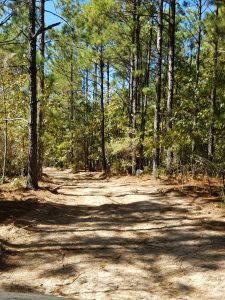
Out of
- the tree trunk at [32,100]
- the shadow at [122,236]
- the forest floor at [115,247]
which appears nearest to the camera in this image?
the forest floor at [115,247]

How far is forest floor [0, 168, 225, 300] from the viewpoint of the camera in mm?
4926

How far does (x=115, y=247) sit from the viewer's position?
21.4 ft

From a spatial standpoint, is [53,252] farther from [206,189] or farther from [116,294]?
[206,189]

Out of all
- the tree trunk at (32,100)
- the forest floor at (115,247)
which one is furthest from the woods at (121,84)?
the forest floor at (115,247)

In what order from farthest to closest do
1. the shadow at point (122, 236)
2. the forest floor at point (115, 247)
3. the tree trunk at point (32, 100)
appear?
1. the tree trunk at point (32, 100)
2. the shadow at point (122, 236)
3. the forest floor at point (115, 247)

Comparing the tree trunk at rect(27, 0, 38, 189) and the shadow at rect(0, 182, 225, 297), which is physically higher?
the tree trunk at rect(27, 0, 38, 189)

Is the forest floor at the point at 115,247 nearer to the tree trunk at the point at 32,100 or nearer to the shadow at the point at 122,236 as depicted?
the shadow at the point at 122,236

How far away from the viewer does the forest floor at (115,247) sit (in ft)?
16.2

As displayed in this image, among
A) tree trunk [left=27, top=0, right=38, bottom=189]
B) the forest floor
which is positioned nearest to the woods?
tree trunk [left=27, top=0, right=38, bottom=189]

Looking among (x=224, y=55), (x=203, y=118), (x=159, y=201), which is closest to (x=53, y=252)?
(x=159, y=201)

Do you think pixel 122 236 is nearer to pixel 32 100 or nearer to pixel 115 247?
pixel 115 247

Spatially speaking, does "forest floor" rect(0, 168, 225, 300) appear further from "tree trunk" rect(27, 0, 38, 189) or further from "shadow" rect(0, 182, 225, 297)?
A: "tree trunk" rect(27, 0, 38, 189)

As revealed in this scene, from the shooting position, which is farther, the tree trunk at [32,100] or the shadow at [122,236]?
the tree trunk at [32,100]

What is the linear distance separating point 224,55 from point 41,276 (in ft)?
45.2
